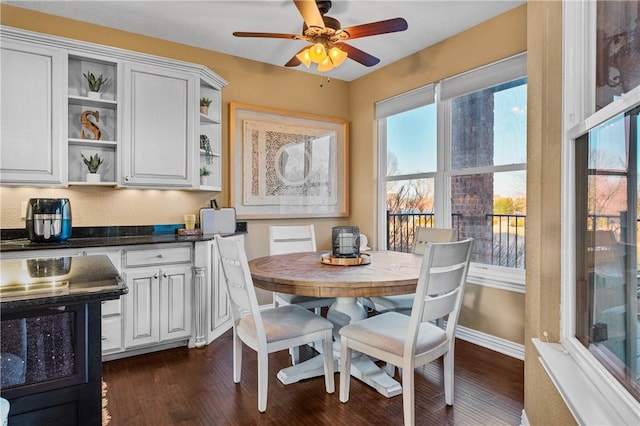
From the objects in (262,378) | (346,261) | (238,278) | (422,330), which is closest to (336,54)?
(346,261)

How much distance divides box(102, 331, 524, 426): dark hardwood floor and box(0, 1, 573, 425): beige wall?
1.26 feet

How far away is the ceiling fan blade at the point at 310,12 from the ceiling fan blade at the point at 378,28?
0.23 meters

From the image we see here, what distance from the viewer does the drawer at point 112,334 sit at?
2.63 m

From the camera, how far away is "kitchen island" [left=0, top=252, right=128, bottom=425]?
922mm

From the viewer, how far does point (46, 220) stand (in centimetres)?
257

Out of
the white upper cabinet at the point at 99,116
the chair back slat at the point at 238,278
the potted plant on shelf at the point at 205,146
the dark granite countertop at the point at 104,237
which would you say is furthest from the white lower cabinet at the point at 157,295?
the potted plant on shelf at the point at 205,146

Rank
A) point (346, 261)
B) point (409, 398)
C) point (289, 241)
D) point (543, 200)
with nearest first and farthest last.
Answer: point (543, 200)
point (409, 398)
point (346, 261)
point (289, 241)

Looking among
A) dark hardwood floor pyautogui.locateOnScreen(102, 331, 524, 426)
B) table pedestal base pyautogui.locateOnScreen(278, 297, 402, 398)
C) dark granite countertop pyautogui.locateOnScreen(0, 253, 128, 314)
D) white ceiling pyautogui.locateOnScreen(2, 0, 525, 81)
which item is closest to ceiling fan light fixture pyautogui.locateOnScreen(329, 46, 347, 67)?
white ceiling pyautogui.locateOnScreen(2, 0, 525, 81)

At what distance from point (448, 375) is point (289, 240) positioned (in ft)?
5.45

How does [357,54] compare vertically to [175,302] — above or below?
above

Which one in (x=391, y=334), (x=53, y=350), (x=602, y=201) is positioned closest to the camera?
(x=53, y=350)

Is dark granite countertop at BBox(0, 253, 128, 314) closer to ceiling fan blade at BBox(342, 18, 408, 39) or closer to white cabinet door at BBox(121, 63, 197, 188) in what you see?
white cabinet door at BBox(121, 63, 197, 188)

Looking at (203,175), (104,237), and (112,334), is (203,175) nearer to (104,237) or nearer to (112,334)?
(104,237)

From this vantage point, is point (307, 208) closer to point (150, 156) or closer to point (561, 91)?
point (150, 156)
